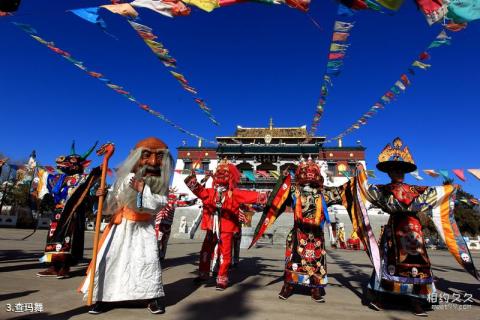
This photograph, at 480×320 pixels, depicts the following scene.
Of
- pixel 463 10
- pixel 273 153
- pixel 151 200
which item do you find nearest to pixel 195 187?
pixel 151 200

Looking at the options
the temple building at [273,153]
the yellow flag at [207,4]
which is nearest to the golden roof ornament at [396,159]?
the yellow flag at [207,4]

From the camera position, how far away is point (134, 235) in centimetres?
345

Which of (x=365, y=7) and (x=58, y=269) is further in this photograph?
(x=58, y=269)

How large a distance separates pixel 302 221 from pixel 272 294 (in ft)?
3.82

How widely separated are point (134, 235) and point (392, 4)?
164 inches

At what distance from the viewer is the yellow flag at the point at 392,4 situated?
12.0 feet

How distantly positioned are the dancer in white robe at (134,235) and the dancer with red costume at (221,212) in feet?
4.56

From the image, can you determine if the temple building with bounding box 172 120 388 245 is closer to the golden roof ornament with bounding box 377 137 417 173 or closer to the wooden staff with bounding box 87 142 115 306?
the golden roof ornament with bounding box 377 137 417 173

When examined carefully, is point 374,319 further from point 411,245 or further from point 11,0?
point 11,0

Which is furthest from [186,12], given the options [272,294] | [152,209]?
[272,294]

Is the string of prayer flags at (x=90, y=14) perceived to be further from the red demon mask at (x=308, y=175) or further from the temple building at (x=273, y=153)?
the temple building at (x=273, y=153)

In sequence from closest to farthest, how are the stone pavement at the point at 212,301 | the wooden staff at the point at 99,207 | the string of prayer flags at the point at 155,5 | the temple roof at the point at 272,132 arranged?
the wooden staff at the point at 99,207, the stone pavement at the point at 212,301, the string of prayer flags at the point at 155,5, the temple roof at the point at 272,132

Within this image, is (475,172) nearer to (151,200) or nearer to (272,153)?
(151,200)

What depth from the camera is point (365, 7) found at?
389cm
